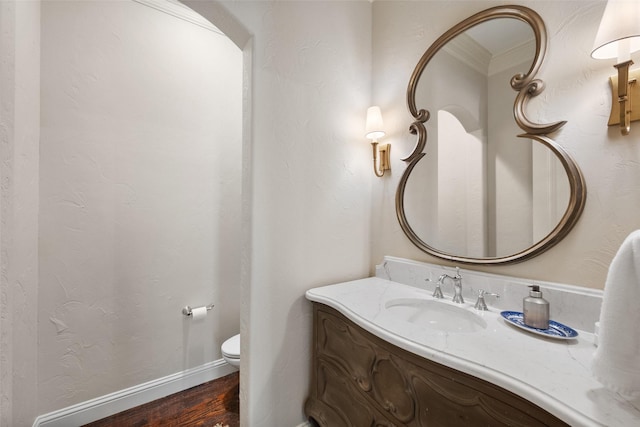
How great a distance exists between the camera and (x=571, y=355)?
757 millimetres

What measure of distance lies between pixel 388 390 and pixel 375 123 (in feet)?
4.43

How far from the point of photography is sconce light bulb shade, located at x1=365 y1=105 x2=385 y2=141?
1540 millimetres

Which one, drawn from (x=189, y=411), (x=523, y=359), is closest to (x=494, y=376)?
(x=523, y=359)

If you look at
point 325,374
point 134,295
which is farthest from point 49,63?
point 325,374

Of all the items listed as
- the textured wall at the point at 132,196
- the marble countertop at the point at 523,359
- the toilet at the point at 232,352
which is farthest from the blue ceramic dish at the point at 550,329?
the textured wall at the point at 132,196

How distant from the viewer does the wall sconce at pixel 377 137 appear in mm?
1543

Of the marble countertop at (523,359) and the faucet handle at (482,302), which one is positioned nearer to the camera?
the marble countertop at (523,359)

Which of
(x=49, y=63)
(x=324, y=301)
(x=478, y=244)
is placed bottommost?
(x=324, y=301)

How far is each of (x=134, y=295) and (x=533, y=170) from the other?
2.33 meters

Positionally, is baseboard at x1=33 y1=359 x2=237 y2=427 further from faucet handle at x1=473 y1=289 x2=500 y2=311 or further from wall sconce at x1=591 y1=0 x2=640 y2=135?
wall sconce at x1=591 y1=0 x2=640 y2=135

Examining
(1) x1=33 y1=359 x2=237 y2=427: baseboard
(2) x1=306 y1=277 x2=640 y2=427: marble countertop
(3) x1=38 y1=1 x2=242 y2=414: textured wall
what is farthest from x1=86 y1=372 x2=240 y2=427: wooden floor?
(2) x1=306 y1=277 x2=640 y2=427: marble countertop

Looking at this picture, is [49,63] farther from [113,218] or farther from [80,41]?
[113,218]

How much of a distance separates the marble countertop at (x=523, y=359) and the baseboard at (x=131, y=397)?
1479 mm

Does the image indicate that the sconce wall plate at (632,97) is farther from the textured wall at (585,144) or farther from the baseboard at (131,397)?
the baseboard at (131,397)
